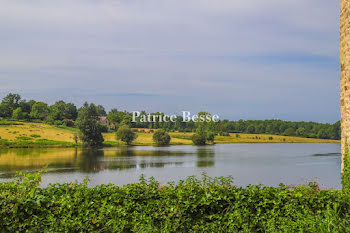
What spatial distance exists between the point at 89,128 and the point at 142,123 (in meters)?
24.3

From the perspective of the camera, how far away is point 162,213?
5.27 meters

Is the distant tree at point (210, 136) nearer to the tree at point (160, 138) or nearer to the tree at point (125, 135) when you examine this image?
the tree at point (160, 138)

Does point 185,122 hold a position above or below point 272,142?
above

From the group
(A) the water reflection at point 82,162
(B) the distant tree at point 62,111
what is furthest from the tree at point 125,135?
(A) the water reflection at point 82,162

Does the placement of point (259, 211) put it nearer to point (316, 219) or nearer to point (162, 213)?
point (316, 219)

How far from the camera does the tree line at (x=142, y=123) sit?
62438 millimetres

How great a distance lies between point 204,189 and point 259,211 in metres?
1.07

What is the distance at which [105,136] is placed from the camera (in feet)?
191

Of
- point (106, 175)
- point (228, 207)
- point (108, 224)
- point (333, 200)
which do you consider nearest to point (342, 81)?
point (333, 200)

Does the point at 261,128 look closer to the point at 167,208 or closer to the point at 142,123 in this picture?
the point at 142,123

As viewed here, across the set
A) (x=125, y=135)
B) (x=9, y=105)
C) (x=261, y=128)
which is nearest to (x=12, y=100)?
(x=9, y=105)

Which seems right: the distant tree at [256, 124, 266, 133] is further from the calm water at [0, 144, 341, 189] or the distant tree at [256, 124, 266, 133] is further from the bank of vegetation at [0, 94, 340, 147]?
the calm water at [0, 144, 341, 189]

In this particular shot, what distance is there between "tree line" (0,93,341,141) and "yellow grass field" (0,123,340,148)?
7.84ft

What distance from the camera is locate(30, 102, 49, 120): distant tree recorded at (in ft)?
205
